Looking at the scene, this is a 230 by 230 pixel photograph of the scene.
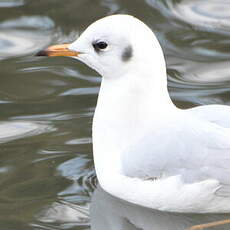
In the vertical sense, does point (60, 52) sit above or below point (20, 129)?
above

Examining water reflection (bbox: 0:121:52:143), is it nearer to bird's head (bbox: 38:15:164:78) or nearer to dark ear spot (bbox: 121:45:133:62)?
bird's head (bbox: 38:15:164:78)

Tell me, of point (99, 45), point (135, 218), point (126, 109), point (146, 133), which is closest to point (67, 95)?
point (126, 109)

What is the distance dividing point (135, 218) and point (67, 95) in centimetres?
191

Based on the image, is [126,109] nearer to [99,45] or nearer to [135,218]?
[99,45]

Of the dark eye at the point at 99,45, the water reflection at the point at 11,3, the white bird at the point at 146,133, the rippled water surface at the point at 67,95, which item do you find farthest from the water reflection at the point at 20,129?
the water reflection at the point at 11,3

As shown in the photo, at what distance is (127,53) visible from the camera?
22.1 ft

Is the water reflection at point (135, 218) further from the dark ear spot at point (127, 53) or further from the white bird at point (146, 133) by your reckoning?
the dark ear spot at point (127, 53)

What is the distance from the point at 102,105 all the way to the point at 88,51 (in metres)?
0.38

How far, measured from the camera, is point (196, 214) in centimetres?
670

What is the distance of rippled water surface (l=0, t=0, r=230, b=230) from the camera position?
22.3 feet

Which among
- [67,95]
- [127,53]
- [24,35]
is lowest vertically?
[24,35]

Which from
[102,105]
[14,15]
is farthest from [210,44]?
[102,105]

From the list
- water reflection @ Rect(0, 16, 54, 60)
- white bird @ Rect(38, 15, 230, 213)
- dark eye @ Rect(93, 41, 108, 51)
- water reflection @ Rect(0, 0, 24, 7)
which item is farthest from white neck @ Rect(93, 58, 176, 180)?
water reflection @ Rect(0, 0, 24, 7)

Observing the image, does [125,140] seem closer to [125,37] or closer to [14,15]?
[125,37]
